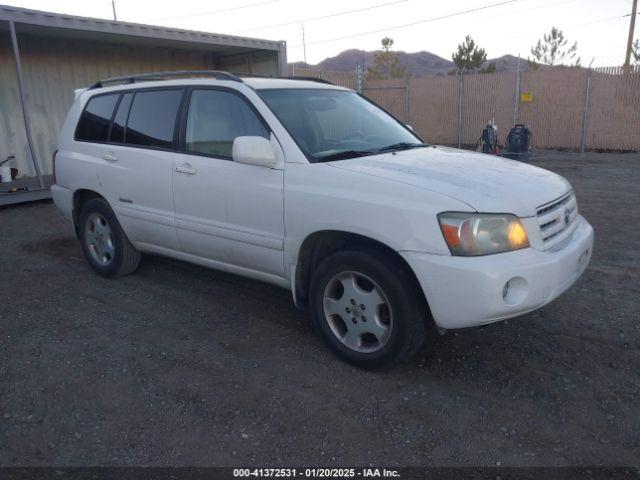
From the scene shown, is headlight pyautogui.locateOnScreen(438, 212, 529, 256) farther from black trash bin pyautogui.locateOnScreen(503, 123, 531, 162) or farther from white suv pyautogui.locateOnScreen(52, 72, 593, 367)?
black trash bin pyautogui.locateOnScreen(503, 123, 531, 162)

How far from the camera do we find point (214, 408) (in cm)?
308

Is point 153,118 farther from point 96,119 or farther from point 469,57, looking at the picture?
point 469,57

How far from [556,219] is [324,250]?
149 cm

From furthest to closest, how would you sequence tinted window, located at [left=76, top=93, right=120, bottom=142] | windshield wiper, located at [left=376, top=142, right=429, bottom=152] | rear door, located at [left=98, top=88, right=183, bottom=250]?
tinted window, located at [left=76, top=93, right=120, bottom=142] → rear door, located at [left=98, top=88, right=183, bottom=250] → windshield wiper, located at [left=376, top=142, right=429, bottom=152]

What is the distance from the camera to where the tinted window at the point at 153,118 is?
Answer: 14.6 feet

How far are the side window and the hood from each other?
0.83 m

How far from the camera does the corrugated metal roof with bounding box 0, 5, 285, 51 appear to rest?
8852mm

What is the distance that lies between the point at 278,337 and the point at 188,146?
1.67 meters

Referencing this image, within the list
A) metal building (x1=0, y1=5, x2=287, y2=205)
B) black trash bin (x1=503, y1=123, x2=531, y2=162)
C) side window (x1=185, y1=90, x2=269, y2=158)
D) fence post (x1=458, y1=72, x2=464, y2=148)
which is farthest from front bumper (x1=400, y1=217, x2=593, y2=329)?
fence post (x1=458, y1=72, x2=464, y2=148)

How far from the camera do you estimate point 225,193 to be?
3939 mm

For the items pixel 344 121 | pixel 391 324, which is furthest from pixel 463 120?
pixel 391 324

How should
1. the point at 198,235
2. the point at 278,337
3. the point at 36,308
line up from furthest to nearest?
the point at 36,308 → the point at 198,235 → the point at 278,337

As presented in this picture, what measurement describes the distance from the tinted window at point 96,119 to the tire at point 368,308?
285 cm

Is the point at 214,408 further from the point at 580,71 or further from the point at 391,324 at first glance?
the point at 580,71
